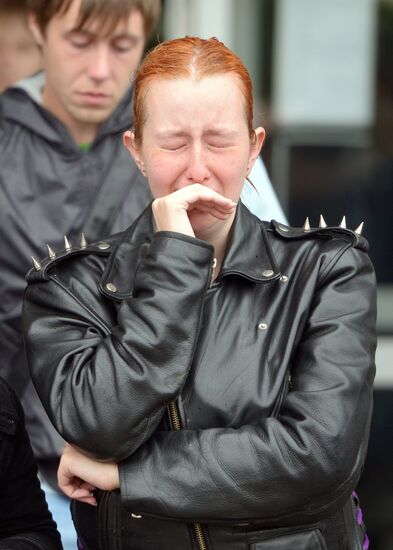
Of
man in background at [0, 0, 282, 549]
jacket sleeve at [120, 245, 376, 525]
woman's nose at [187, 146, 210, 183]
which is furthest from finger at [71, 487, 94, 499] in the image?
man in background at [0, 0, 282, 549]

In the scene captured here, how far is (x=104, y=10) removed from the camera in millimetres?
3379

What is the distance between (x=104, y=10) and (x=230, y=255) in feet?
3.71

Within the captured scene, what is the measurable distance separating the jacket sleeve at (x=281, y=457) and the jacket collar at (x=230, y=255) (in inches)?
6.9

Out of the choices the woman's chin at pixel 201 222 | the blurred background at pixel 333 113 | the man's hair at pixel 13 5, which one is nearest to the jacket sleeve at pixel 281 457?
the woman's chin at pixel 201 222

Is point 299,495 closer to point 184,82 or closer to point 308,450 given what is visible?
point 308,450

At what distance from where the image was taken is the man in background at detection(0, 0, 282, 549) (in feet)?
11.1

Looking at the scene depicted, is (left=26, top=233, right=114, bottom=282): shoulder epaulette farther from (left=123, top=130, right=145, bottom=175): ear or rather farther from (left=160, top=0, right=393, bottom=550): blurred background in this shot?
(left=160, top=0, right=393, bottom=550): blurred background

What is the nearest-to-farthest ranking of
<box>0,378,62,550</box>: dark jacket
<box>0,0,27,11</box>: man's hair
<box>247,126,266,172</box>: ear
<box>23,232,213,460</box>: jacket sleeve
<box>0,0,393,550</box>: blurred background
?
<box>23,232,213,460</box>: jacket sleeve < <box>247,126,266,172</box>: ear < <box>0,378,62,550</box>: dark jacket < <box>0,0,27,11</box>: man's hair < <box>0,0,393,550</box>: blurred background

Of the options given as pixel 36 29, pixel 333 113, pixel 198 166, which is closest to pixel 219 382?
pixel 198 166

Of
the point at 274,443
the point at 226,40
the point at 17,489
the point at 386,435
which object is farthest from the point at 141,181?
the point at 386,435

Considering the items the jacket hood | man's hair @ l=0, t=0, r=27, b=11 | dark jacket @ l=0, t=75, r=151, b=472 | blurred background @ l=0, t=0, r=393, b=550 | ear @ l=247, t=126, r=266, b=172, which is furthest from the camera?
blurred background @ l=0, t=0, r=393, b=550

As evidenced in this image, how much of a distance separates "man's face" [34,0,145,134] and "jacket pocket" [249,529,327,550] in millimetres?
1525

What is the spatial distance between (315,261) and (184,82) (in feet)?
1.38

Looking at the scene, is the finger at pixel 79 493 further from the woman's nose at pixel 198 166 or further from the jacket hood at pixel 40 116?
the jacket hood at pixel 40 116
